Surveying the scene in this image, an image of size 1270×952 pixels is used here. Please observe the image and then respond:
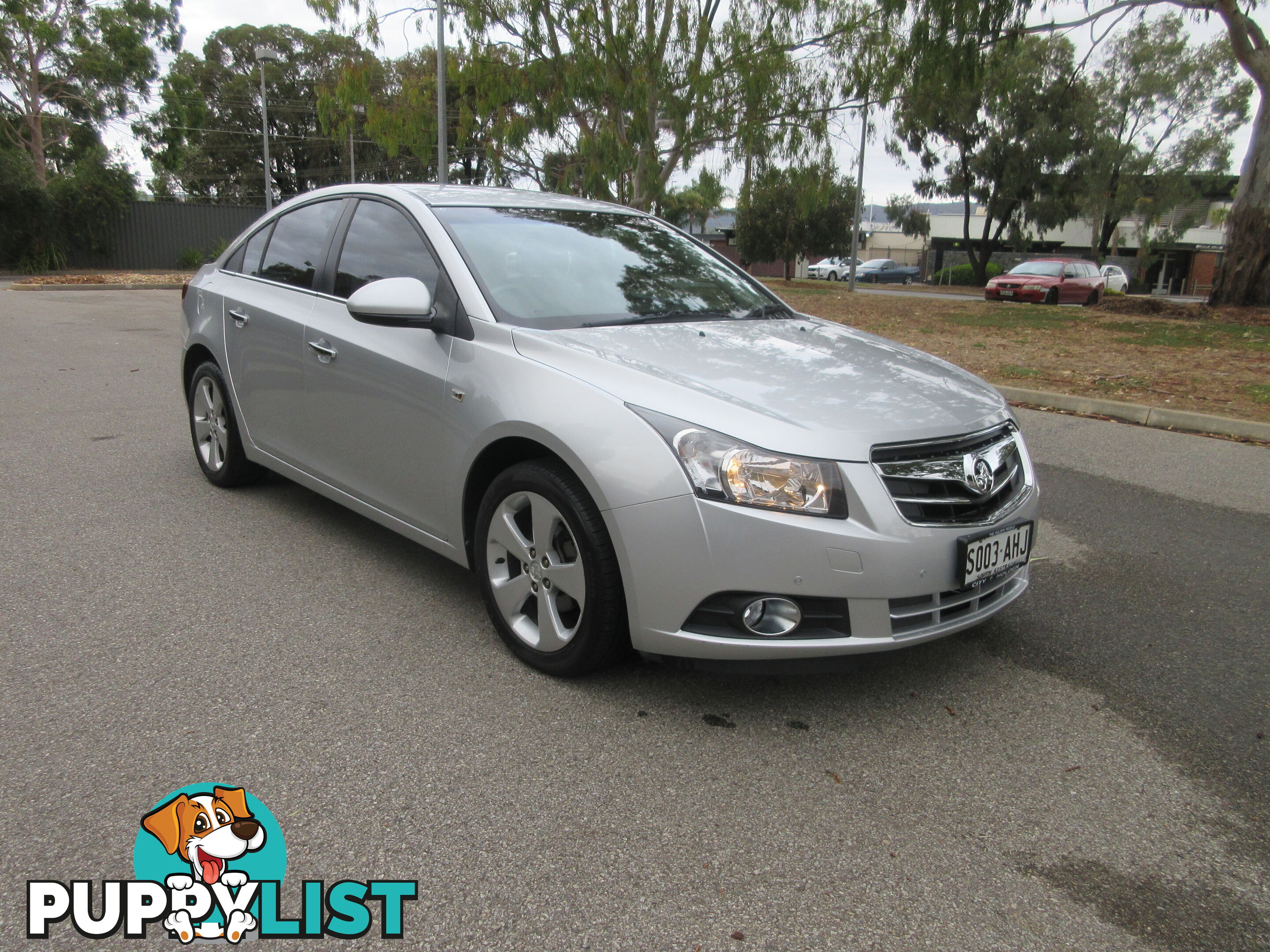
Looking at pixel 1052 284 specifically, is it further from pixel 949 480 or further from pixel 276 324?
pixel 949 480

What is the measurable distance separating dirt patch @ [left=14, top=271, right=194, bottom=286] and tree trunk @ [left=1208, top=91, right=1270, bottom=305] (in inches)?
864

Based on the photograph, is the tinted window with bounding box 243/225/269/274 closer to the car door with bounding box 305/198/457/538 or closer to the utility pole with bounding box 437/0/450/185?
the car door with bounding box 305/198/457/538

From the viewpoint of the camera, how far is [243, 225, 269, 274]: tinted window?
16.5 feet

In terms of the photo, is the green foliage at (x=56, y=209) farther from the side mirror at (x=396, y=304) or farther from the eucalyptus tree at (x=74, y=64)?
the side mirror at (x=396, y=304)

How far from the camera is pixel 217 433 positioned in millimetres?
5352

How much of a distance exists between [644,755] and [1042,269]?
87.2 feet

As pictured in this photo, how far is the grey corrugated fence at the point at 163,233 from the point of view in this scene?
3111 cm

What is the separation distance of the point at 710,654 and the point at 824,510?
534mm

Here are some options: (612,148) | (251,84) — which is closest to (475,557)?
(612,148)

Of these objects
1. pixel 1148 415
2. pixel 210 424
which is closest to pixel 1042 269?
pixel 1148 415

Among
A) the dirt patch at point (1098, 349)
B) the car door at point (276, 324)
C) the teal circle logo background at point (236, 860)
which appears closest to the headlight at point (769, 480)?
the teal circle logo background at point (236, 860)

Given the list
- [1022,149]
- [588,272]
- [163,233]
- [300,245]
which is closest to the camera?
[588,272]

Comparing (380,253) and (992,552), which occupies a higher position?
(380,253)

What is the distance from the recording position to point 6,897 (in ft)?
7.06
